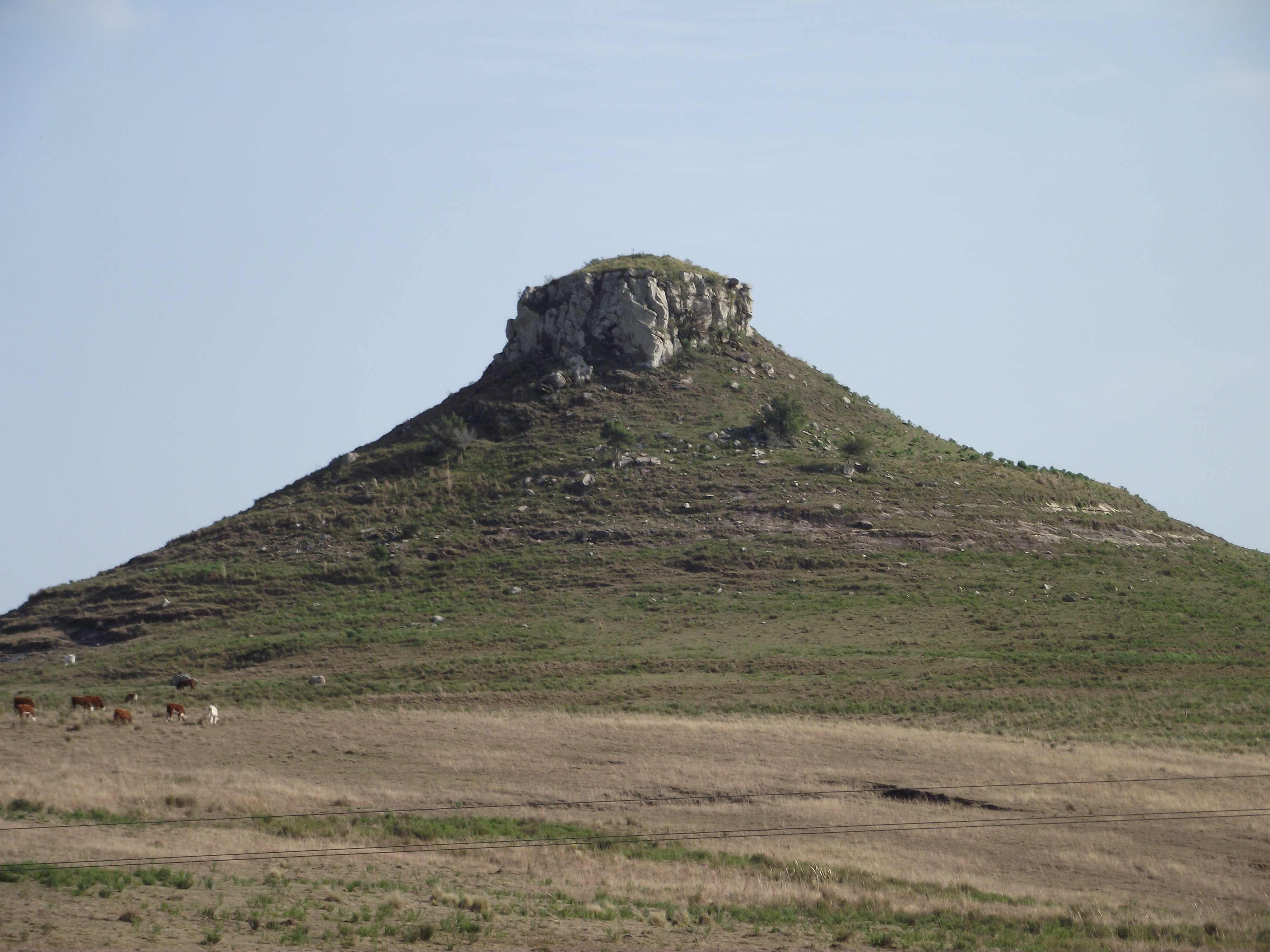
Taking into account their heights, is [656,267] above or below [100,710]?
above

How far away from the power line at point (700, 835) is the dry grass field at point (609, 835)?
0.21 m

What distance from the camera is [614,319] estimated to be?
272 feet

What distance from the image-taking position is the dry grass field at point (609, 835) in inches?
880

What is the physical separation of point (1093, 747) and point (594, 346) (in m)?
51.4

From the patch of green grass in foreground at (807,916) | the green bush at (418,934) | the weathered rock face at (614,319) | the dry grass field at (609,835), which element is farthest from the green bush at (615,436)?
the green bush at (418,934)

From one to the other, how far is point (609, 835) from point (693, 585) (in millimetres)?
33475

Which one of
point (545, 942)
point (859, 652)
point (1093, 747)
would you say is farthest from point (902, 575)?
point (545, 942)

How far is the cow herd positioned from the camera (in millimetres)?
41594

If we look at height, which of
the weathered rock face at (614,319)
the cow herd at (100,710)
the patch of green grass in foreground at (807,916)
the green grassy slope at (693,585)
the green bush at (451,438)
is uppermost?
the weathered rock face at (614,319)

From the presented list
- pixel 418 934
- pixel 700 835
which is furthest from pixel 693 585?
pixel 418 934

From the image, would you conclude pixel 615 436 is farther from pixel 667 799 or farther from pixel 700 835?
pixel 700 835

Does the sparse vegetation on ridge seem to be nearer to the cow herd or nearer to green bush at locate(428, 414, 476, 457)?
green bush at locate(428, 414, 476, 457)

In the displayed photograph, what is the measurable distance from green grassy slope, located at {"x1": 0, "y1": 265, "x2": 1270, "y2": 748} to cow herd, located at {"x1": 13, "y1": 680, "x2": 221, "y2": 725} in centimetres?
479

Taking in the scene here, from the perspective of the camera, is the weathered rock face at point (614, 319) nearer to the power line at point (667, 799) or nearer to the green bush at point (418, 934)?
the power line at point (667, 799)
